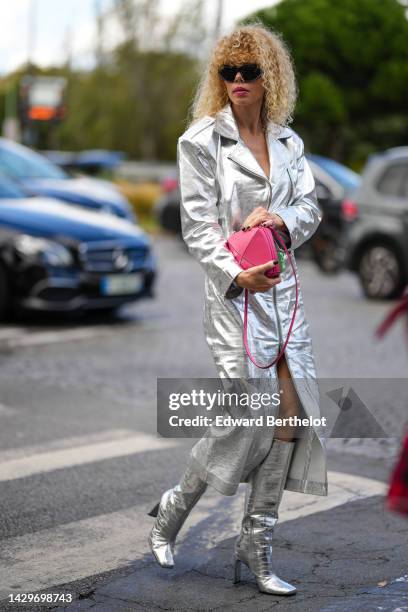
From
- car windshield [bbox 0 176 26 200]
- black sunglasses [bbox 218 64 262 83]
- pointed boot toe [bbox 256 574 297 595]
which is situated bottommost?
pointed boot toe [bbox 256 574 297 595]

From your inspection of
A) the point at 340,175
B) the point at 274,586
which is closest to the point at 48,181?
the point at 340,175

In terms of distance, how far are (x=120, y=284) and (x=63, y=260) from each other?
26.8 inches

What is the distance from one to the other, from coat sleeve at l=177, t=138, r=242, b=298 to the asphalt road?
116 cm

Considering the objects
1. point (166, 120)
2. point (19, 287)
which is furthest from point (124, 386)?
point (166, 120)

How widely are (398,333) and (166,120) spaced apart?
43985mm

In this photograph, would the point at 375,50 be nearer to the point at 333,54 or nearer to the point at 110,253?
the point at 333,54

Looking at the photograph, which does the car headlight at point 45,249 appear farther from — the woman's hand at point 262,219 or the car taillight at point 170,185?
the car taillight at point 170,185

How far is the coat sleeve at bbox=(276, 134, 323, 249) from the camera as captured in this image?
4.26m

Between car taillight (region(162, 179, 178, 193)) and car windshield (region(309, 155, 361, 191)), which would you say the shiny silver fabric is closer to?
car windshield (region(309, 155, 361, 191))

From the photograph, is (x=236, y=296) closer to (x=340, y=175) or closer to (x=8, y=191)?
(x=8, y=191)

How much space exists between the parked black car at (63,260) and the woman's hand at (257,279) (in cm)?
699

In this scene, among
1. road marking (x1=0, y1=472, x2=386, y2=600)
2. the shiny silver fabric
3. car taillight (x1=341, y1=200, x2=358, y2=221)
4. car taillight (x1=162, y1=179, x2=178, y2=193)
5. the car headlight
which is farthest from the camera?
car taillight (x1=162, y1=179, x2=178, y2=193)

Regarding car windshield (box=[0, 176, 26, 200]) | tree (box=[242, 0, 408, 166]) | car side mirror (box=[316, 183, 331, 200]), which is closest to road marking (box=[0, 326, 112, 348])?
→ car windshield (box=[0, 176, 26, 200])

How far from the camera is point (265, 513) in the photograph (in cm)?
424
